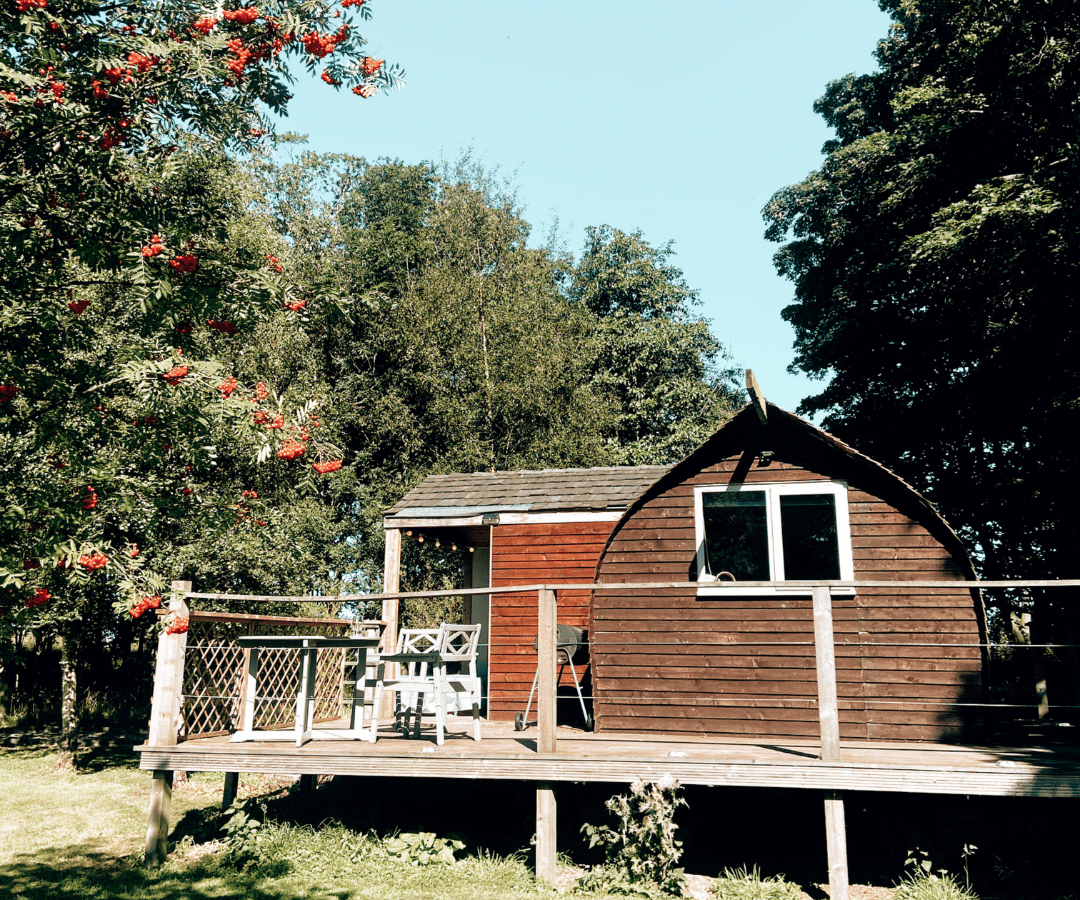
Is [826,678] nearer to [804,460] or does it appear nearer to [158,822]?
[804,460]

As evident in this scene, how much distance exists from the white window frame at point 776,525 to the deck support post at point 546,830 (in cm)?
262

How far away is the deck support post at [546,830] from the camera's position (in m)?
6.78

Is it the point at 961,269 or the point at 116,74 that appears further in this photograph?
the point at 961,269

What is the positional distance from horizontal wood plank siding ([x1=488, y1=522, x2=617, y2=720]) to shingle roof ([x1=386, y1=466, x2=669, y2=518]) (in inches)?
12.0

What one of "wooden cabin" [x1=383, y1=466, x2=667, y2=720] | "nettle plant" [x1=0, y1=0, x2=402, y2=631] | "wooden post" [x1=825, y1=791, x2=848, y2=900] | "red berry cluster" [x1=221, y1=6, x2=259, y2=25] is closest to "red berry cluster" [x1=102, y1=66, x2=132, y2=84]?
"nettle plant" [x1=0, y1=0, x2=402, y2=631]

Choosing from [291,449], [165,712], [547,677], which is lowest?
[165,712]

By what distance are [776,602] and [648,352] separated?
2010 centimetres

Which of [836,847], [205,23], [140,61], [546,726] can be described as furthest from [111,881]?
[205,23]

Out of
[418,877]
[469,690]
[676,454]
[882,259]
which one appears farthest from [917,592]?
[676,454]

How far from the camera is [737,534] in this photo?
8750 mm

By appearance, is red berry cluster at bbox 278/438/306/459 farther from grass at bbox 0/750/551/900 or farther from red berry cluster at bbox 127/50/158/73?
grass at bbox 0/750/551/900

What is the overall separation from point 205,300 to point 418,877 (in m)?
4.93

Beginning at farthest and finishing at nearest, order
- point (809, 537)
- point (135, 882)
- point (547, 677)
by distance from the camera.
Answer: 1. point (809, 537)
2. point (547, 677)
3. point (135, 882)

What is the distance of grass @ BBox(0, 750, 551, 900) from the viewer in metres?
6.53
